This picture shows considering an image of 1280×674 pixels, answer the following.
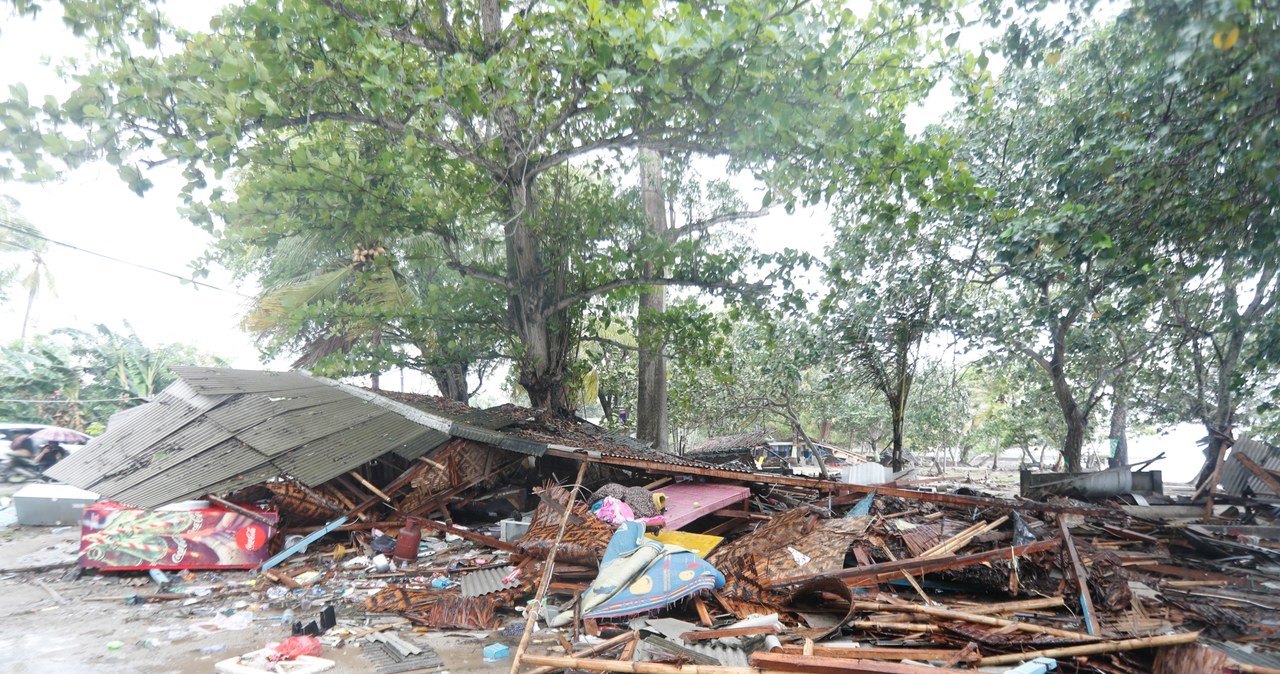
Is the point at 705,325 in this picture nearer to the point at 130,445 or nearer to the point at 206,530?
the point at 206,530

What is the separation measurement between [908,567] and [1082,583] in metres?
1.26

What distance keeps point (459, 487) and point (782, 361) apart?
7800 millimetres

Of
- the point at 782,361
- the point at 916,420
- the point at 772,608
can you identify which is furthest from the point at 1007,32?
the point at 916,420

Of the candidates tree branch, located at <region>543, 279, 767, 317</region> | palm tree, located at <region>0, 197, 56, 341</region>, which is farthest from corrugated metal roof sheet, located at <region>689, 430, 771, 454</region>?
palm tree, located at <region>0, 197, 56, 341</region>

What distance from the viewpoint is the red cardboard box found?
6465mm

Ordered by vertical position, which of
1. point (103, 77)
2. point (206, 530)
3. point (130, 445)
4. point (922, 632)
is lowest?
point (922, 632)

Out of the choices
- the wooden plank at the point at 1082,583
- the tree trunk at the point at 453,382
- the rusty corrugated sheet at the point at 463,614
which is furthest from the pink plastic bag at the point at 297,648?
the tree trunk at the point at 453,382

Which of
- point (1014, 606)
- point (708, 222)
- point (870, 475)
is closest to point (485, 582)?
point (1014, 606)

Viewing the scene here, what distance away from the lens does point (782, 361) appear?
44.2ft

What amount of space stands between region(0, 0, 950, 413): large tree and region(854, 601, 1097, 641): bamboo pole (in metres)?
4.21

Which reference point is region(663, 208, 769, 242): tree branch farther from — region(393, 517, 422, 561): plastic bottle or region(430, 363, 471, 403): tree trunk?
region(393, 517, 422, 561): plastic bottle

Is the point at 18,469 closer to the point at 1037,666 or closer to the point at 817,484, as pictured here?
the point at 817,484

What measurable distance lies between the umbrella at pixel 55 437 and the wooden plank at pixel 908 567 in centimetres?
1675

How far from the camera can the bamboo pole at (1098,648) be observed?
3855mm
